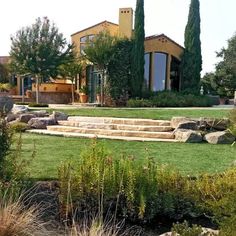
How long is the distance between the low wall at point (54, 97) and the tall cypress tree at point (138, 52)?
22.9 ft

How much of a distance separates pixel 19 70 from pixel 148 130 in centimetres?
1676

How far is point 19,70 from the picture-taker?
2578 cm

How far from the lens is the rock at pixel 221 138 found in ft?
31.2

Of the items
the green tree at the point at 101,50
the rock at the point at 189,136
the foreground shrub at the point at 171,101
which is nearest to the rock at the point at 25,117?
the rock at the point at 189,136

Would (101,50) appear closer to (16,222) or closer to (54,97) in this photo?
(54,97)

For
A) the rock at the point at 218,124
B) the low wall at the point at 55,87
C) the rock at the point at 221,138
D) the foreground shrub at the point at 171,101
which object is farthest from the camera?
the low wall at the point at 55,87

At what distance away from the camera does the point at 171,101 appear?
20.4 m

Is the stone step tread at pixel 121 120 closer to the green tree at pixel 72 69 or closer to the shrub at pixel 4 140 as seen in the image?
the shrub at pixel 4 140

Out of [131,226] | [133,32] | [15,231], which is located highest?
[133,32]

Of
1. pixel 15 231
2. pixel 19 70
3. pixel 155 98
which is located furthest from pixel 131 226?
pixel 19 70

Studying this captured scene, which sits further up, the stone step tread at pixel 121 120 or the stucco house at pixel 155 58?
the stucco house at pixel 155 58

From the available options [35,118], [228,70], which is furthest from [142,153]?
[228,70]

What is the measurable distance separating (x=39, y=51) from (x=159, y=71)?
776 centimetres

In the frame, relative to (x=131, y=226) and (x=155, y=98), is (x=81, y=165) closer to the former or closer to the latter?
(x=131, y=226)
